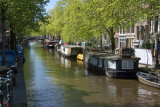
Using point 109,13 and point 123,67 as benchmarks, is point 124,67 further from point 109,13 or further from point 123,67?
point 109,13

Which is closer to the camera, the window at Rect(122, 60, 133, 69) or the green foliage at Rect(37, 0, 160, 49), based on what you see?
the window at Rect(122, 60, 133, 69)

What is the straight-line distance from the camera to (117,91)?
1800 cm

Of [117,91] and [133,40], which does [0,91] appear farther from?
[133,40]

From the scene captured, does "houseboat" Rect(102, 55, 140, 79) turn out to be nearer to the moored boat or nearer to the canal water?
the canal water

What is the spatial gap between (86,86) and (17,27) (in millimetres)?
14242

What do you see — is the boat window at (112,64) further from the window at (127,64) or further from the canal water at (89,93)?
the canal water at (89,93)

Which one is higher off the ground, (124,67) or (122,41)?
(122,41)

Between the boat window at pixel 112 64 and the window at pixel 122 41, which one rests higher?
the window at pixel 122 41

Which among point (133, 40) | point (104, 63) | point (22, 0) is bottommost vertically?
point (104, 63)

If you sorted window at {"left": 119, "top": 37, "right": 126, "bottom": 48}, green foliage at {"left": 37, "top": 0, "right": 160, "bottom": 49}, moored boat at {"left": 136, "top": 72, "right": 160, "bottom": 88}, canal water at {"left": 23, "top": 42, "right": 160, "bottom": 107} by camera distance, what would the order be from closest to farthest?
canal water at {"left": 23, "top": 42, "right": 160, "bottom": 107}
moored boat at {"left": 136, "top": 72, "right": 160, "bottom": 88}
green foliage at {"left": 37, "top": 0, "right": 160, "bottom": 49}
window at {"left": 119, "top": 37, "right": 126, "bottom": 48}

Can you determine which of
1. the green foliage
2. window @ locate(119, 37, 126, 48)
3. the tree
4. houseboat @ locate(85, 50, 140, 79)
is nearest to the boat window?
houseboat @ locate(85, 50, 140, 79)

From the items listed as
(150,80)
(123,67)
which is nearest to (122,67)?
(123,67)

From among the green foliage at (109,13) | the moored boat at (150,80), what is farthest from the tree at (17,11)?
the moored boat at (150,80)

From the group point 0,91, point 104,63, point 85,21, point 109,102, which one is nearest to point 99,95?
point 109,102
